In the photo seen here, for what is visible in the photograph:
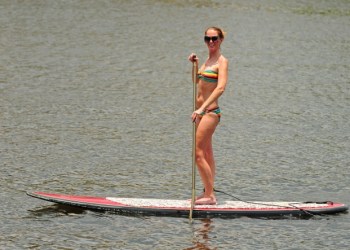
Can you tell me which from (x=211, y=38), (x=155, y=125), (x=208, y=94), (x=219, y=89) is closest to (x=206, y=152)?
(x=208, y=94)

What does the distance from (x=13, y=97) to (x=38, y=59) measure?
6.78 m

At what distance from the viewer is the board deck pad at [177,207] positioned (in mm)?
15320

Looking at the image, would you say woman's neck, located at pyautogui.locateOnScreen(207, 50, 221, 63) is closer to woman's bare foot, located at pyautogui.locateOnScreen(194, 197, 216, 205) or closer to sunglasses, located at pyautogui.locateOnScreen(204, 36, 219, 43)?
sunglasses, located at pyautogui.locateOnScreen(204, 36, 219, 43)

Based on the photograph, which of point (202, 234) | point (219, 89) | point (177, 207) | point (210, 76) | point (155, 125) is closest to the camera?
point (202, 234)

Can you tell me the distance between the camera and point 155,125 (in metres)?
23.6

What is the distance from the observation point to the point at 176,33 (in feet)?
135

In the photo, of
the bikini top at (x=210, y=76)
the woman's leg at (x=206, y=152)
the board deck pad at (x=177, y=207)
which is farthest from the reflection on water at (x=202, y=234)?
the bikini top at (x=210, y=76)

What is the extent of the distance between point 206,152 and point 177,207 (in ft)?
3.11

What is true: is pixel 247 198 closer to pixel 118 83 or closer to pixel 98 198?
pixel 98 198

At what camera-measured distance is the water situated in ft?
48.9

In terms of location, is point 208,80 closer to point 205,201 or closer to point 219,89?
point 219,89

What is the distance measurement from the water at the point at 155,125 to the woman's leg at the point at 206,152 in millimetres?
486

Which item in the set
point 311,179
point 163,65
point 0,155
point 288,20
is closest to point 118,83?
point 163,65

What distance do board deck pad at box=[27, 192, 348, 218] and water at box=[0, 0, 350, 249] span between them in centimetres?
15
